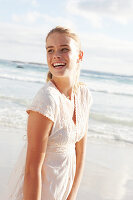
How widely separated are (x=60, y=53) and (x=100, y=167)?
3929 millimetres

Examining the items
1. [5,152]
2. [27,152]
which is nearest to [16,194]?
[27,152]

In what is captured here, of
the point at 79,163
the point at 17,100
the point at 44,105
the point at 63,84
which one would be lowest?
the point at 79,163

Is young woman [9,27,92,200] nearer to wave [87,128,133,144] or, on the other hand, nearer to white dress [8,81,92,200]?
white dress [8,81,92,200]

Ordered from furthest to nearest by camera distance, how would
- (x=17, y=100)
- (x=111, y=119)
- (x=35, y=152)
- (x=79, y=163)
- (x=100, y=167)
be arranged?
(x=17, y=100) → (x=111, y=119) → (x=100, y=167) → (x=79, y=163) → (x=35, y=152)

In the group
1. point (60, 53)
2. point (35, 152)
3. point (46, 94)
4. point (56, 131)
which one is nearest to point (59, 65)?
point (60, 53)

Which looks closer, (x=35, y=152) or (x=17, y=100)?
(x=35, y=152)

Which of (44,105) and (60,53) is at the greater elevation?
(60,53)

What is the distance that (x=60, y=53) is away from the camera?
194 centimetres

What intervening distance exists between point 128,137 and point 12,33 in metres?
40.7

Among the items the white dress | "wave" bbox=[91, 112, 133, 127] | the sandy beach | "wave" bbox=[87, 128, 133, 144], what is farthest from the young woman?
"wave" bbox=[91, 112, 133, 127]

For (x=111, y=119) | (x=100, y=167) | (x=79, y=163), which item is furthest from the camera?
(x=111, y=119)

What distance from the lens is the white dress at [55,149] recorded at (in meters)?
1.76

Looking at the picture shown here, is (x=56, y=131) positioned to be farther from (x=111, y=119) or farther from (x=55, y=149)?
(x=111, y=119)

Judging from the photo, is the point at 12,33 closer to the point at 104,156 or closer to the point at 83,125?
the point at 104,156
